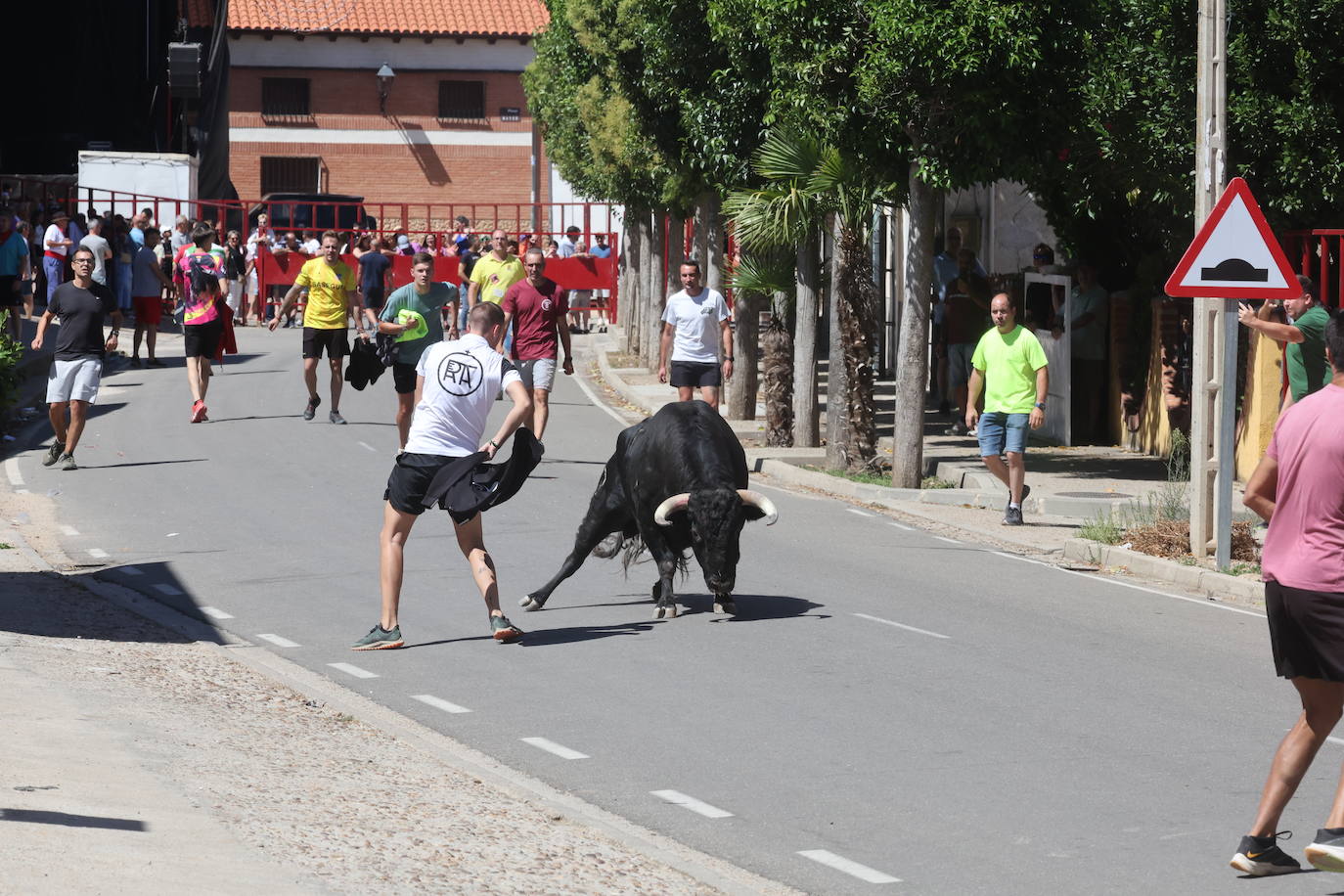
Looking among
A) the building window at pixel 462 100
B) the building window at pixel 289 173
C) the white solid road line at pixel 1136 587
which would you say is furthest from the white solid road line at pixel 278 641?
the building window at pixel 462 100

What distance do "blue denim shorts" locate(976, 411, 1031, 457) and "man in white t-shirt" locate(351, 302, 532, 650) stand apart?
6.27 meters

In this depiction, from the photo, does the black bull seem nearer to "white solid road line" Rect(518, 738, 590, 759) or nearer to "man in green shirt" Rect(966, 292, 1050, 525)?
"white solid road line" Rect(518, 738, 590, 759)

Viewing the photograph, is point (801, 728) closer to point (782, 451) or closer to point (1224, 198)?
point (1224, 198)

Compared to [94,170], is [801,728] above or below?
below

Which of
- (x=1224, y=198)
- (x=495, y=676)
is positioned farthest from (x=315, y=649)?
(x=1224, y=198)

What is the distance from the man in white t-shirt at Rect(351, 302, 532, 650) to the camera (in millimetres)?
10727

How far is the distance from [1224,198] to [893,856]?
7.46m

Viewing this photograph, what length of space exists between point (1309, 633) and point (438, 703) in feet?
15.0

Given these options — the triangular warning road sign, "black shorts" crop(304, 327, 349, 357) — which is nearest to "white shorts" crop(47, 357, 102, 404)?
"black shorts" crop(304, 327, 349, 357)

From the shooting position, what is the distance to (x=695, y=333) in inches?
757

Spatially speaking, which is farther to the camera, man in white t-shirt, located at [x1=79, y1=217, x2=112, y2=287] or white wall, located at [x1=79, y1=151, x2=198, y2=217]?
white wall, located at [x1=79, y1=151, x2=198, y2=217]

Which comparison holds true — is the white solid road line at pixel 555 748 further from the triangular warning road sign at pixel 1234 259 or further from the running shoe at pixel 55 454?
the running shoe at pixel 55 454

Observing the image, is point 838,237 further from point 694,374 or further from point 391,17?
point 391,17

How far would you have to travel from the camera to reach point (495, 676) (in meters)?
10.3
